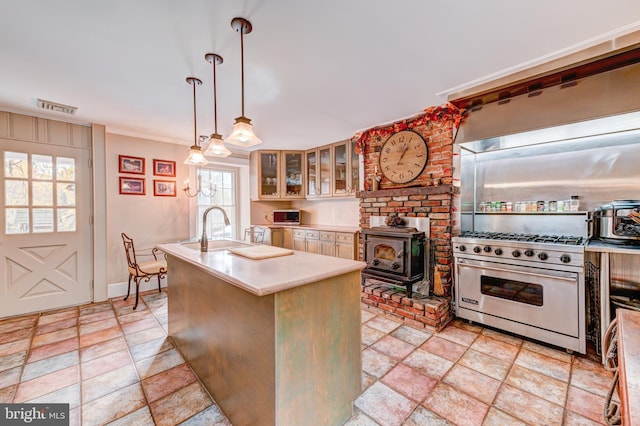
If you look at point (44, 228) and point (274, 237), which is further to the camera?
point (274, 237)

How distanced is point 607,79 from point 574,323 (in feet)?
6.48

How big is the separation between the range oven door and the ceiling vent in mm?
4604

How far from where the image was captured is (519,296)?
245 cm

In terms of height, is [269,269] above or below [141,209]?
below

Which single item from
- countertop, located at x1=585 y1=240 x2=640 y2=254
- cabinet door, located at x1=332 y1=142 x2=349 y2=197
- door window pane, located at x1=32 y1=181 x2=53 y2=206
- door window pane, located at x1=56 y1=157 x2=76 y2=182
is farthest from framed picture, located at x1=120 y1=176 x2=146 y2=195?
countertop, located at x1=585 y1=240 x2=640 y2=254

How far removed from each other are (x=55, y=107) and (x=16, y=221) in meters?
1.41

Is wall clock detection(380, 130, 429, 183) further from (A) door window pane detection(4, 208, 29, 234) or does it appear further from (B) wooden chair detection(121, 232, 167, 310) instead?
(A) door window pane detection(4, 208, 29, 234)

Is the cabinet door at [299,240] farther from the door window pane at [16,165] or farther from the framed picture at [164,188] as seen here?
the door window pane at [16,165]

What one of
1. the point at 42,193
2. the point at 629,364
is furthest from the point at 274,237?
the point at 629,364

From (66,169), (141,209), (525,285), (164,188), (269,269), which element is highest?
(66,169)

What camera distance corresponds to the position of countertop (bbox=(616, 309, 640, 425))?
0.57 meters

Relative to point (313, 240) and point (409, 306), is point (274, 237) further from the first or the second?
point (409, 306)

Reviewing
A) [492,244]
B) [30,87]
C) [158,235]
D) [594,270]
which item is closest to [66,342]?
[158,235]

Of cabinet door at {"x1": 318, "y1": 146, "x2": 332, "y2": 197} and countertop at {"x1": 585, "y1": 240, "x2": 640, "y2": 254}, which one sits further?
cabinet door at {"x1": 318, "y1": 146, "x2": 332, "y2": 197}
